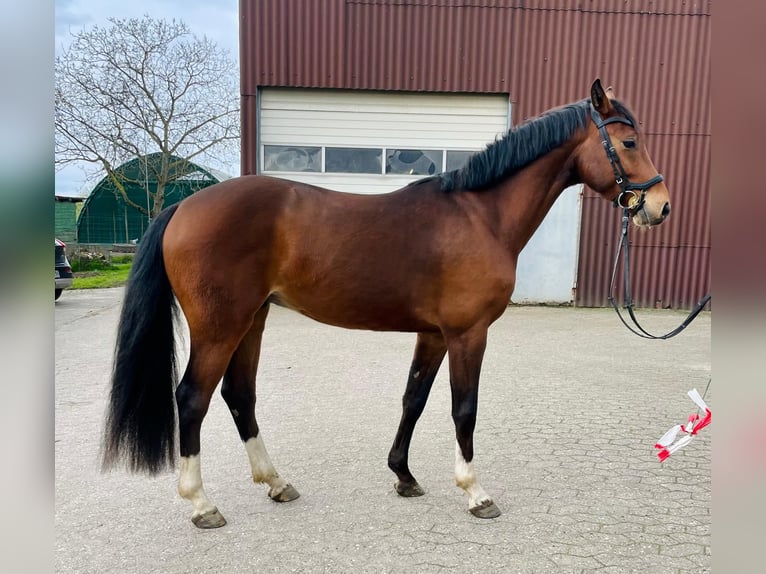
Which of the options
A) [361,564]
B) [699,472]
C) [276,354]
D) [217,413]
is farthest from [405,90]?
[361,564]

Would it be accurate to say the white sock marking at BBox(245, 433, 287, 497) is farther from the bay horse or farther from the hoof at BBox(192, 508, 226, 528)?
the hoof at BBox(192, 508, 226, 528)

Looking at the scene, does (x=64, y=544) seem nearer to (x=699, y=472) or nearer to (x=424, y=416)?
(x=424, y=416)

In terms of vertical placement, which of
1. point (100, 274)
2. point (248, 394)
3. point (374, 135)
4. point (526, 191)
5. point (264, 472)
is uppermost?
point (374, 135)

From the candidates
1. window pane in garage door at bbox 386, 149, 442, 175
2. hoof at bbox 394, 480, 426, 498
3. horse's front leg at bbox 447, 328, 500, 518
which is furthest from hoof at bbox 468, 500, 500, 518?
window pane in garage door at bbox 386, 149, 442, 175

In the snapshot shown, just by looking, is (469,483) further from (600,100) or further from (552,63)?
(552,63)

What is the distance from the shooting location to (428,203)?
8.57ft

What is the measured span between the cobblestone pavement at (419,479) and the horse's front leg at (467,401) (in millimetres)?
98

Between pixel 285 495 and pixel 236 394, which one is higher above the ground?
pixel 236 394

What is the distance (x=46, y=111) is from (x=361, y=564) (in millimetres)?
2097

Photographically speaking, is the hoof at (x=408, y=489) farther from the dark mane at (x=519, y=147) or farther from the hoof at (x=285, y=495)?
the dark mane at (x=519, y=147)

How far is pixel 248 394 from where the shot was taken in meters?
2.71

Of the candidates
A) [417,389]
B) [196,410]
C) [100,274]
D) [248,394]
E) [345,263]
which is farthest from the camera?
[100,274]

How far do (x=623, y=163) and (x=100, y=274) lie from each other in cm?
1616

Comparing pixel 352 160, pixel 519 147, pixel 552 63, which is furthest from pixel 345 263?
pixel 552 63
